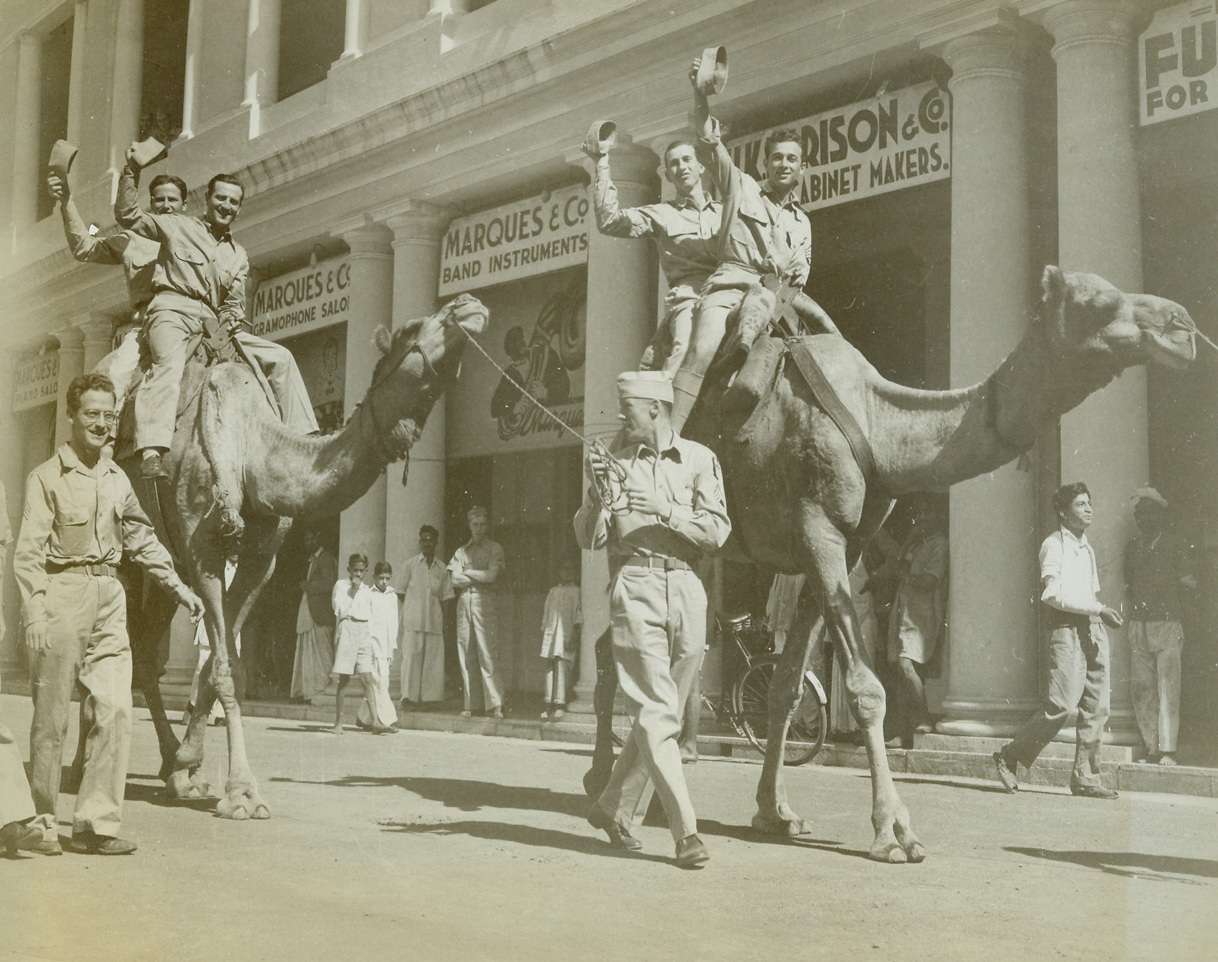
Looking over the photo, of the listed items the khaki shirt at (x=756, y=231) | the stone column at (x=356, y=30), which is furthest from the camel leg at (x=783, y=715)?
the stone column at (x=356, y=30)

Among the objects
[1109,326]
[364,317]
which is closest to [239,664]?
[1109,326]

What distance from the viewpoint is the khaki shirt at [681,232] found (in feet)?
26.9

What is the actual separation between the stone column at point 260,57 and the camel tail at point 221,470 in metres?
7.10

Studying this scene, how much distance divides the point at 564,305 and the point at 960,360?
227 inches

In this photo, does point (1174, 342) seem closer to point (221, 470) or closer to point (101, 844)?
point (221, 470)

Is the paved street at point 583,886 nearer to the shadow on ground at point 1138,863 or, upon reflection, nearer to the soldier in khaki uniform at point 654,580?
the shadow on ground at point 1138,863

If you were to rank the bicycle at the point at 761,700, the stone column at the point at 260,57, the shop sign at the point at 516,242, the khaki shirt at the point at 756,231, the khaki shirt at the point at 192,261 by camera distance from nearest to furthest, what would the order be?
the khaki shirt at the point at 756,231 < the khaki shirt at the point at 192,261 < the bicycle at the point at 761,700 < the stone column at the point at 260,57 < the shop sign at the point at 516,242

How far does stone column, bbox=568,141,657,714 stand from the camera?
13.9 metres

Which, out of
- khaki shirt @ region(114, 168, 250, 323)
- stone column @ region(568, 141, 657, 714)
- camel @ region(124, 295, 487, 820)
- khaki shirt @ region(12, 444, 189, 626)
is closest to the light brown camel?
camel @ region(124, 295, 487, 820)

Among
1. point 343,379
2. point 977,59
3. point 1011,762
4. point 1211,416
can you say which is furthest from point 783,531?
point 343,379

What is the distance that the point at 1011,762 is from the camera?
9.80m

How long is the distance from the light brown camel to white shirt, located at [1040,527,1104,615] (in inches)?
100

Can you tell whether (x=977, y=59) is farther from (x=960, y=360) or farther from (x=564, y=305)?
(x=564, y=305)

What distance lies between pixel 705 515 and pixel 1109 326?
6.62 ft
